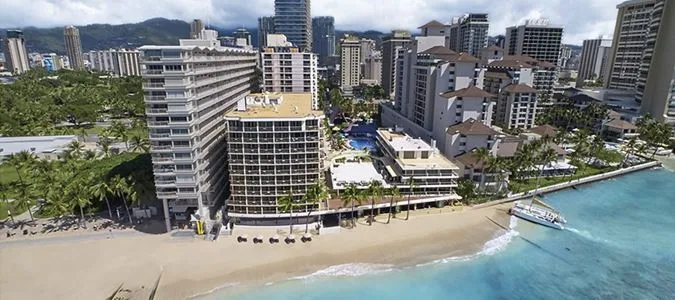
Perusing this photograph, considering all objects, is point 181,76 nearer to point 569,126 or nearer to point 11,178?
point 11,178

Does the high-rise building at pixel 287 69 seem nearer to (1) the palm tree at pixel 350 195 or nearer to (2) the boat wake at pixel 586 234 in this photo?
(1) the palm tree at pixel 350 195

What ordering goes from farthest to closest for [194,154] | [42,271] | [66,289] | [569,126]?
[569,126] → [194,154] → [42,271] → [66,289]

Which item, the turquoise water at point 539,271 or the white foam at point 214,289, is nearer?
the white foam at point 214,289

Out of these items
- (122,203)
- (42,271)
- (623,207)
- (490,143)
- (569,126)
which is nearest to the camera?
(42,271)

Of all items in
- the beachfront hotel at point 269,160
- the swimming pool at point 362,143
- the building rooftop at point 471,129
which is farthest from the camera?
the swimming pool at point 362,143

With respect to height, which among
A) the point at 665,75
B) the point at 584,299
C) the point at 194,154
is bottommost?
the point at 584,299

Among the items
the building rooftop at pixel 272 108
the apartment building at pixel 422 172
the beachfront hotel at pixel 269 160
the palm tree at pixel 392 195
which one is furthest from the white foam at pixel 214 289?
the apartment building at pixel 422 172

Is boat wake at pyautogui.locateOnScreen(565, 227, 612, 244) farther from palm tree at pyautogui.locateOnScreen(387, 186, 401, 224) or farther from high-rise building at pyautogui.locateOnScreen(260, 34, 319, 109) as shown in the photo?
high-rise building at pyautogui.locateOnScreen(260, 34, 319, 109)

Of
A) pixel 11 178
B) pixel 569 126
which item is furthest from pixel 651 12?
pixel 11 178
